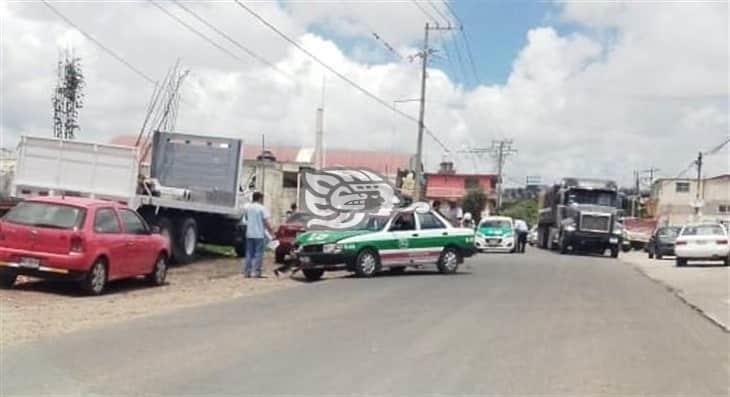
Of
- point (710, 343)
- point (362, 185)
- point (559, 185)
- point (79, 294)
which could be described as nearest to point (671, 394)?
point (710, 343)

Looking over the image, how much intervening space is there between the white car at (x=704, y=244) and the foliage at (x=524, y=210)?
7771 cm

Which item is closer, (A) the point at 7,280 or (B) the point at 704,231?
(A) the point at 7,280

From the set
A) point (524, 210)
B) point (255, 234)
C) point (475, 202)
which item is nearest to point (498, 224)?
point (255, 234)

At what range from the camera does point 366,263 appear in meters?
22.8

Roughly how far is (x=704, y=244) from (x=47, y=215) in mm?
21836

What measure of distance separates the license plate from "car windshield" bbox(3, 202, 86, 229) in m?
0.59

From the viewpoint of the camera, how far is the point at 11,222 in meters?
16.4

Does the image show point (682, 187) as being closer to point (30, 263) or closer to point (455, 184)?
point (455, 184)

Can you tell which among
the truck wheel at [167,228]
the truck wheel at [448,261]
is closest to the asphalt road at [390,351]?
the truck wheel at [448,261]

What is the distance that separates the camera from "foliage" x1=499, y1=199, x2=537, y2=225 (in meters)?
112

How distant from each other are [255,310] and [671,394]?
7571 millimetres

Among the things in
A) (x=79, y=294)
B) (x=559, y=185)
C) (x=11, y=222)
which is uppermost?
(x=559, y=185)

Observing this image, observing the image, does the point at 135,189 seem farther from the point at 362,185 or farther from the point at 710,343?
the point at 710,343

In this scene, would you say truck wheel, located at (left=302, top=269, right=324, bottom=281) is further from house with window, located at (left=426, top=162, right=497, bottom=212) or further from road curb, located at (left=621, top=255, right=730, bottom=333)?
house with window, located at (left=426, top=162, right=497, bottom=212)
